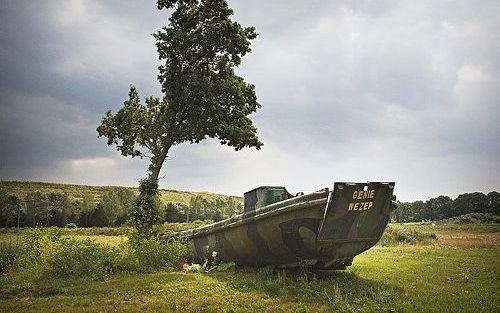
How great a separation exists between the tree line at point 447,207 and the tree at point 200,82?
269ft

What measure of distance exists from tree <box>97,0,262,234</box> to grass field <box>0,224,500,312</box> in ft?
23.6

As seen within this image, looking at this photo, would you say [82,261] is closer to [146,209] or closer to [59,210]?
[146,209]

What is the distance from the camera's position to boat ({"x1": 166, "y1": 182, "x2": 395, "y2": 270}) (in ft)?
35.0

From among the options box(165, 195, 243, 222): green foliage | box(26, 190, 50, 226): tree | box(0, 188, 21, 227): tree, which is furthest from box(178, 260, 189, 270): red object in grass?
box(0, 188, 21, 227): tree

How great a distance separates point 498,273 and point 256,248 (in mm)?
7417

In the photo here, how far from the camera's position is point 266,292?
32.0ft

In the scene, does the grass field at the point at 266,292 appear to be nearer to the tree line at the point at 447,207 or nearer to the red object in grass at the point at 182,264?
the red object in grass at the point at 182,264

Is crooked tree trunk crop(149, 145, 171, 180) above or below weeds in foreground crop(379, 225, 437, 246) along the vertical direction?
above

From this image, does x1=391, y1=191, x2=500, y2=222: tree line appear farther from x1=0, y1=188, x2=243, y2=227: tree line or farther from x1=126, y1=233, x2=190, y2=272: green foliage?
x1=126, y1=233, x2=190, y2=272: green foliage

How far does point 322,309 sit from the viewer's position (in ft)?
26.2

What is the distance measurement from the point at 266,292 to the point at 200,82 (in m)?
10.9

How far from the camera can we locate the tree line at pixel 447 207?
89.7 meters

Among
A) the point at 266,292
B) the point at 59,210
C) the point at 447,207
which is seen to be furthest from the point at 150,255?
the point at 447,207

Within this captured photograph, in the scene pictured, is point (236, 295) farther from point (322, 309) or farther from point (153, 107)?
point (153, 107)
